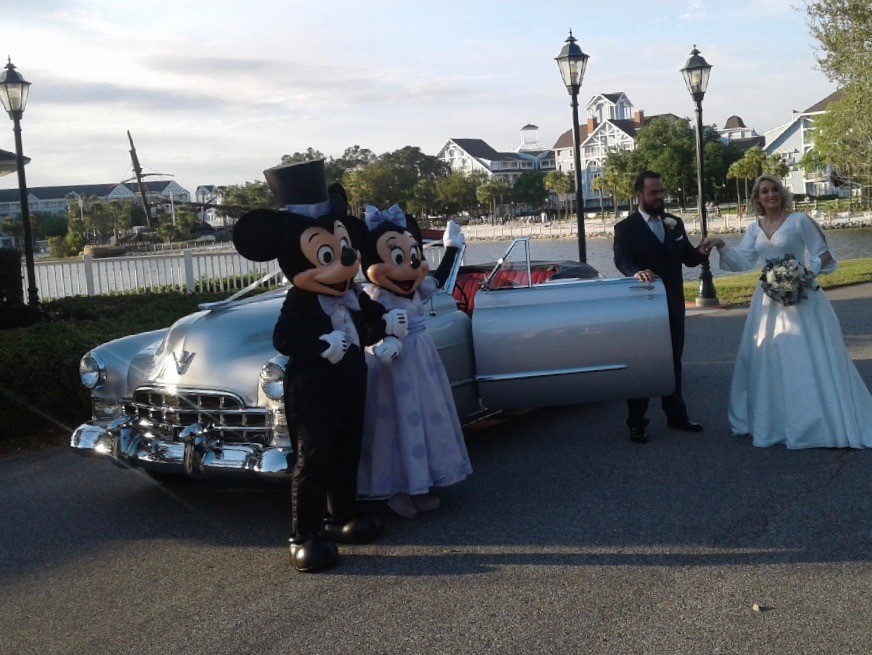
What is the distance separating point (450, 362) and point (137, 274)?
14.1 metres

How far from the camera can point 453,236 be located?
21.5ft

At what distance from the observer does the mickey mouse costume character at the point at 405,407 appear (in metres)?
5.40

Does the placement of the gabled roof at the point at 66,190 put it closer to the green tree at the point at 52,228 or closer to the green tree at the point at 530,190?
the green tree at the point at 52,228

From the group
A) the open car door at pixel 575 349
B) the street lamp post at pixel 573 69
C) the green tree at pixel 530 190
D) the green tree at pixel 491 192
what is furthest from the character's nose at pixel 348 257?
the green tree at pixel 530 190

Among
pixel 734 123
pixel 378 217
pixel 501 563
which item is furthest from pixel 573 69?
pixel 734 123

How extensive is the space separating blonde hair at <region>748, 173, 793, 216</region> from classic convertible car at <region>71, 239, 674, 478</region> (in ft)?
4.13

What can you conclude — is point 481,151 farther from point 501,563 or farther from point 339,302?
point 501,563

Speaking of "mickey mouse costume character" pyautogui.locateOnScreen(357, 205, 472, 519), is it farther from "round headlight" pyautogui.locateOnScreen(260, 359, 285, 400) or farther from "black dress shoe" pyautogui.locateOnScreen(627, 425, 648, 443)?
"black dress shoe" pyautogui.locateOnScreen(627, 425, 648, 443)

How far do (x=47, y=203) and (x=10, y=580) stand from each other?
485 ft

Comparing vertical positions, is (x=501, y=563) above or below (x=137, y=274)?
below

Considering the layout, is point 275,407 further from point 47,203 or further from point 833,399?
point 47,203

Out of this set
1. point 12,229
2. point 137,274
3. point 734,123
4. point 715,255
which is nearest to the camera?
point 137,274

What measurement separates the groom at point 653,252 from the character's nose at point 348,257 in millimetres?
2623

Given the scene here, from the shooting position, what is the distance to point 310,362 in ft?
16.0
